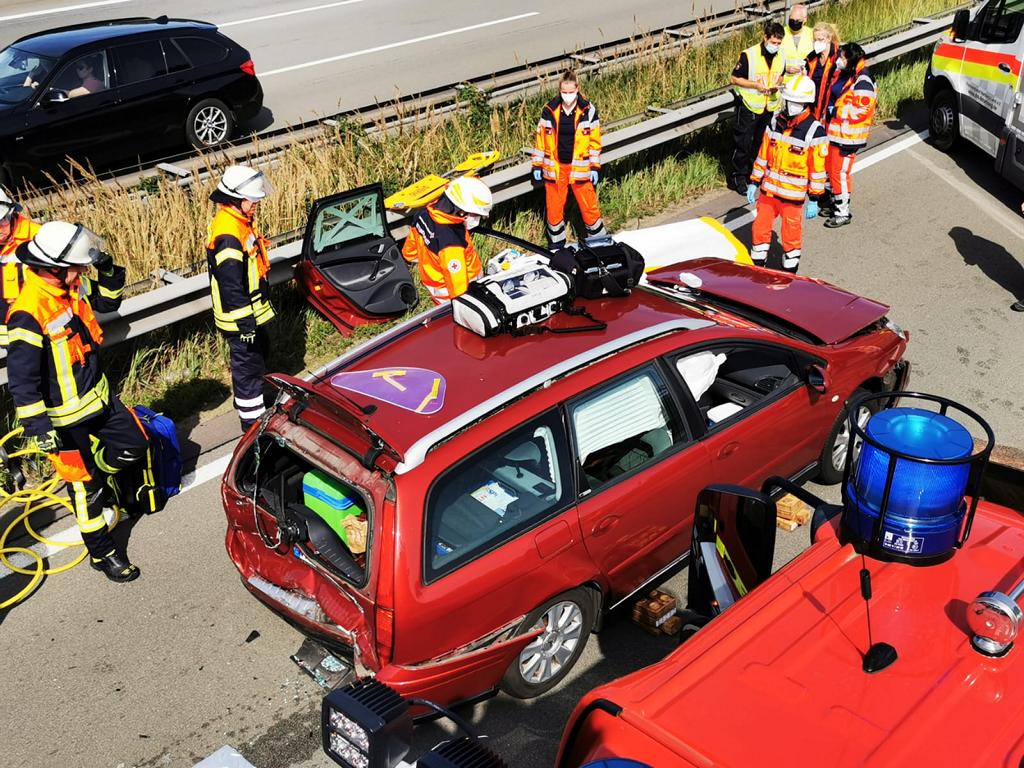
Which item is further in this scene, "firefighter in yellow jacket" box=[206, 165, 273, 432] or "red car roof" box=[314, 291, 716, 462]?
"firefighter in yellow jacket" box=[206, 165, 273, 432]

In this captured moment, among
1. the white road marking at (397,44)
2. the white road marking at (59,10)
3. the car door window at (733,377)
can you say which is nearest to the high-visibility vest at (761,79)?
the car door window at (733,377)

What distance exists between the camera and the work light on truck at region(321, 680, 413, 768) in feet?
8.09

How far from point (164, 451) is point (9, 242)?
164cm

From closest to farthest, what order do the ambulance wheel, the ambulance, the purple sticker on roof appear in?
the purple sticker on roof, the ambulance, the ambulance wheel

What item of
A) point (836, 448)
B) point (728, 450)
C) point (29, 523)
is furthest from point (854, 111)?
point (29, 523)

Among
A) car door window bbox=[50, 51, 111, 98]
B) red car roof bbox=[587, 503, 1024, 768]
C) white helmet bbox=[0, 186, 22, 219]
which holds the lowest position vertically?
red car roof bbox=[587, 503, 1024, 768]

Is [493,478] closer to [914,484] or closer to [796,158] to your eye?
[914,484]

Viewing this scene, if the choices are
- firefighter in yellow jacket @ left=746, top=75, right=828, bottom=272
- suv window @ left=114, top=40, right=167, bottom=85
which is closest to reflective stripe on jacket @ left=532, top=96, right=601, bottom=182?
firefighter in yellow jacket @ left=746, top=75, right=828, bottom=272

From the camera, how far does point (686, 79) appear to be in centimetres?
1284

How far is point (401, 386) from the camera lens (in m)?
4.94

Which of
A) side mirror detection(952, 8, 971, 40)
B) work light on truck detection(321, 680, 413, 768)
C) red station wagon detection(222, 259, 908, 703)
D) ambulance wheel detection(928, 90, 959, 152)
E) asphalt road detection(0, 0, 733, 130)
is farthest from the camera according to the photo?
asphalt road detection(0, 0, 733, 130)

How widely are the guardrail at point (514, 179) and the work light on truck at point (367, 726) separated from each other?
5095mm

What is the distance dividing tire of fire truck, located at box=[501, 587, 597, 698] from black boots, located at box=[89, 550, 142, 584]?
2.45 meters

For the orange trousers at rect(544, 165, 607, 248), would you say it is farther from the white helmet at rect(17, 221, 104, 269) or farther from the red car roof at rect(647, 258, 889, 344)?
the white helmet at rect(17, 221, 104, 269)
